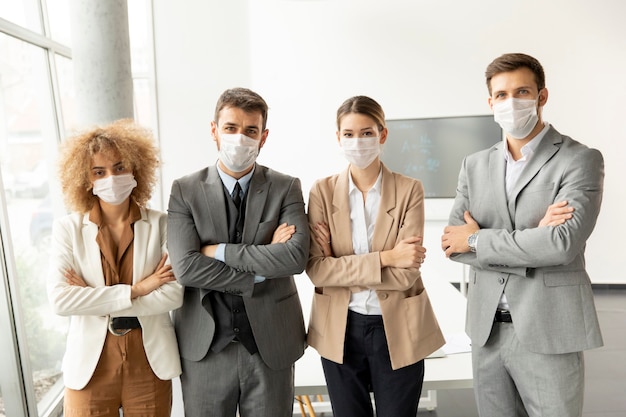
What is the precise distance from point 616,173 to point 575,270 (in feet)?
16.4

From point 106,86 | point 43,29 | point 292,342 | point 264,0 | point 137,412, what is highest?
point 264,0

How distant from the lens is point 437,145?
609cm

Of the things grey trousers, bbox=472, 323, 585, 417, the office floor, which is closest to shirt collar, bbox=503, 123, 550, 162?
grey trousers, bbox=472, 323, 585, 417

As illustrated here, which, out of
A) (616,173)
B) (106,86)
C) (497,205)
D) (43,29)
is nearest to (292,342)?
(497,205)

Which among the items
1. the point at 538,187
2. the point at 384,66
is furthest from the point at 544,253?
the point at 384,66

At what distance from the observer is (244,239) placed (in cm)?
193

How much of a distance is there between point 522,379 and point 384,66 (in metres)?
4.75

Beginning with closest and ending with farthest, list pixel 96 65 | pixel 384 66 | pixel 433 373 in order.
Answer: pixel 433 373 → pixel 96 65 → pixel 384 66

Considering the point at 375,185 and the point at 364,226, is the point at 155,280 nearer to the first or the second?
the point at 364,226

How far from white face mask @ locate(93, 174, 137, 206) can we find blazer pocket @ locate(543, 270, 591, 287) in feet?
5.17

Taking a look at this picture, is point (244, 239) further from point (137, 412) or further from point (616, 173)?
point (616, 173)

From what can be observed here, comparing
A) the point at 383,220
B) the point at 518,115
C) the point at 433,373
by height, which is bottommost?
the point at 433,373

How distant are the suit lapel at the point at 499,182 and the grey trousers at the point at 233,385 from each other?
103 centimetres

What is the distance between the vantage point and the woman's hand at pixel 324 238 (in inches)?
79.5
